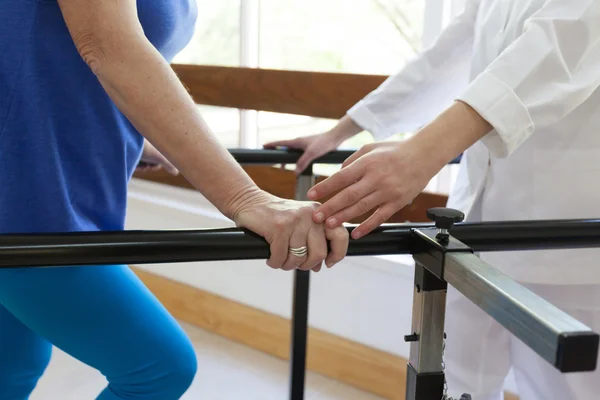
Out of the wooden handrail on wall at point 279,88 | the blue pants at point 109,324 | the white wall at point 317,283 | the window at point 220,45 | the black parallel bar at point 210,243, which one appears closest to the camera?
the black parallel bar at point 210,243

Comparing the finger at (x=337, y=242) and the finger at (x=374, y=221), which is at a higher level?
the finger at (x=374, y=221)

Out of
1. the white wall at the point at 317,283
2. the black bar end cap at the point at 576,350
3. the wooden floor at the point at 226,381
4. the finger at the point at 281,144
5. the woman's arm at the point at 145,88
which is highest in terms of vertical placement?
the woman's arm at the point at 145,88

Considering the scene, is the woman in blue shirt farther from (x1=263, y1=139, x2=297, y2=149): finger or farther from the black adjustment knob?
(x1=263, y1=139, x2=297, y2=149): finger

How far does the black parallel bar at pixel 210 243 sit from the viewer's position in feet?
2.35

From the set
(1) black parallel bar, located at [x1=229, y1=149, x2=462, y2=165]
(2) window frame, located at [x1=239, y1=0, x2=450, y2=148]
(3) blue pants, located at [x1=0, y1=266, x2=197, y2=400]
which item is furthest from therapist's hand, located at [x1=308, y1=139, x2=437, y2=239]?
(2) window frame, located at [x1=239, y1=0, x2=450, y2=148]

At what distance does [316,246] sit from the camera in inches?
32.2

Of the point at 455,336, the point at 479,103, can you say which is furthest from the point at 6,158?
the point at 455,336

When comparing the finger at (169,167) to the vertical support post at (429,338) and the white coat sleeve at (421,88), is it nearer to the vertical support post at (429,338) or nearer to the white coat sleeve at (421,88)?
the white coat sleeve at (421,88)

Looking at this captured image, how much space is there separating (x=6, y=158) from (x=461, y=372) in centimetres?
90

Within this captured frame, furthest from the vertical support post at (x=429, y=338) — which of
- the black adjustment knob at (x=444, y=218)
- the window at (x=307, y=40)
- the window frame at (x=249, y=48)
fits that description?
the window frame at (x=249, y=48)

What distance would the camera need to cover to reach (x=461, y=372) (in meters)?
1.28

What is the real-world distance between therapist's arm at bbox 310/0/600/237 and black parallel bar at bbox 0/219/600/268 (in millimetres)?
88

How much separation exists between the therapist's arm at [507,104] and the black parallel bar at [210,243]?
0.09 meters

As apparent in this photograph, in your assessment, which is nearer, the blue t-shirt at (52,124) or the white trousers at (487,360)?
the blue t-shirt at (52,124)
